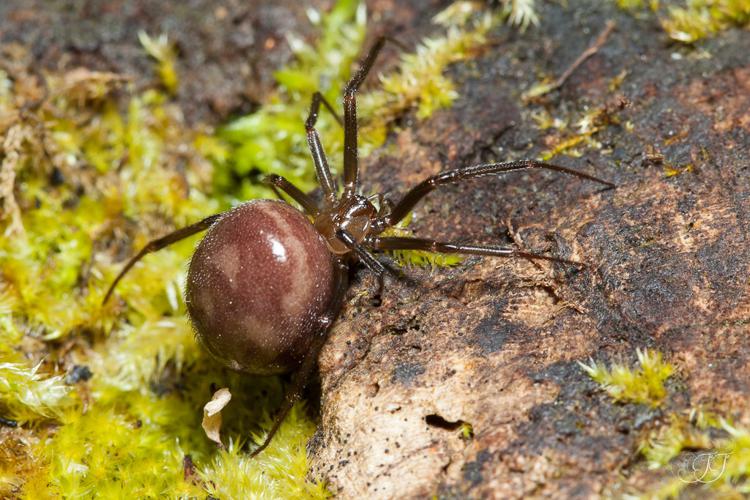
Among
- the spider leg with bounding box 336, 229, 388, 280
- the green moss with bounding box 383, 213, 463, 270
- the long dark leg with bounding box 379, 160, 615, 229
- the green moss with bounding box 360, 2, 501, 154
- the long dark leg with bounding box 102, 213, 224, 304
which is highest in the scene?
the green moss with bounding box 360, 2, 501, 154

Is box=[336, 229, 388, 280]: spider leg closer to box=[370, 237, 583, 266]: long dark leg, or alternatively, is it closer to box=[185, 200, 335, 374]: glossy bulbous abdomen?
box=[370, 237, 583, 266]: long dark leg

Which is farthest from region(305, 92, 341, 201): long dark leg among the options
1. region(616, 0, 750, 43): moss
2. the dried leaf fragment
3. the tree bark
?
region(616, 0, 750, 43): moss

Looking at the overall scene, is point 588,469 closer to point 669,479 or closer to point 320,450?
point 669,479

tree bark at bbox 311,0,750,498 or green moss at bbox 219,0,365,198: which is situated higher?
green moss at bbox 219,0,365,198

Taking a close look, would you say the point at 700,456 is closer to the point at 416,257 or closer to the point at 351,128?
the point at 416,257

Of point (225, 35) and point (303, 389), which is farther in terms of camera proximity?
point (225, 35)

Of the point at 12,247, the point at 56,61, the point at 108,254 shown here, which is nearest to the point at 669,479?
the point at 108,254

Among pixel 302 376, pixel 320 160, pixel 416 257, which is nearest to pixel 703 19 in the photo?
pixel 416 257
